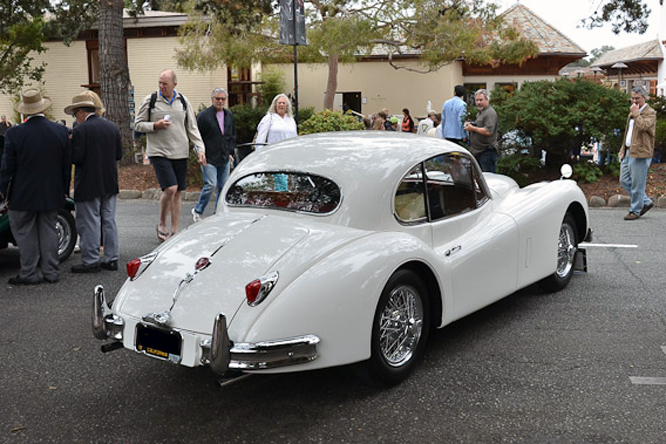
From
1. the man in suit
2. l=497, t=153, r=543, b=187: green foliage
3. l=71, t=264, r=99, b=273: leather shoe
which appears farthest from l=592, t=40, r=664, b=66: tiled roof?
l=71, t=264, r=99, b=273: leather shoe

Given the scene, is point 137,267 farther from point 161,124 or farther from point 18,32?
point 18,32

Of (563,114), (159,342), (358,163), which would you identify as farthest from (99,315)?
(563,114)

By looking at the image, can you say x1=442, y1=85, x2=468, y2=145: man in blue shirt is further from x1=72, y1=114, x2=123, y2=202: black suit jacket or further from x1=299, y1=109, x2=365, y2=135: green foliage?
x1=72, y1=114, x2=123, y2=202: black suit jacket

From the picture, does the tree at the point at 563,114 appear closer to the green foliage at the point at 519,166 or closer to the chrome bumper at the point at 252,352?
the green foliage at the point at 519,166

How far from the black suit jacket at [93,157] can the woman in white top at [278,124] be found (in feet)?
8.47

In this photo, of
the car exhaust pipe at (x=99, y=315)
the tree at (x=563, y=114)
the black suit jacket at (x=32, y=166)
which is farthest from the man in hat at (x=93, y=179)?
the tree at (x=563, y=114)

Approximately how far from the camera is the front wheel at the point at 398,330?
13.0 feet

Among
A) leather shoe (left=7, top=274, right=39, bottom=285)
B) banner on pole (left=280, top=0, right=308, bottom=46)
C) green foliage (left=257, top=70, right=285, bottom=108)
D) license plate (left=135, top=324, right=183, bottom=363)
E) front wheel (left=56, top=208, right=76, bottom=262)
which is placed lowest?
leather shoe (left=7, top=274, right=39, bottom=285)

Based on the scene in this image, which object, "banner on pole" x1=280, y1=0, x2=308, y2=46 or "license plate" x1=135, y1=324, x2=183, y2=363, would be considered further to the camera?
"banner on pole" x1=280, y1=0, x2=308, y2=46

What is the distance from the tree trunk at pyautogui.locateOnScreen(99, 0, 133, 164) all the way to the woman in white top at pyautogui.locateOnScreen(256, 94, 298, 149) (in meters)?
8.24

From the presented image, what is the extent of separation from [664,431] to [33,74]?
24.9m

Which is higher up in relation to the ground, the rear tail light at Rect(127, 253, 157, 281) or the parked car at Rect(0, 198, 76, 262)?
the rear tail light at Rect(127, 253, 157, 281)

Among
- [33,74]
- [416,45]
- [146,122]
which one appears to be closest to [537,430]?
[146,122]

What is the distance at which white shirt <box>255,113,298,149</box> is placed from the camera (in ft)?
30.7
